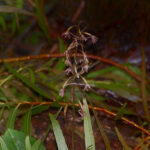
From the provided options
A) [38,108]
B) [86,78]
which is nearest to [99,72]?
[86,78]

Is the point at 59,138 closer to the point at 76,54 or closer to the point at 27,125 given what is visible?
the point at 27,125

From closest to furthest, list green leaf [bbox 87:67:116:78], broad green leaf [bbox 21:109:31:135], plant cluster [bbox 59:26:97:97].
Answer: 1. plant cluster [bbox 59:26:97:97]
2. broad green leaf [bbox 21:109:31:135]
3. green leaf [bbox 87:67:116:78]

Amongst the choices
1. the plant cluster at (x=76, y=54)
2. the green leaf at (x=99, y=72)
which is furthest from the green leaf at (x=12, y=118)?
the green leaf at (x=99, y=72)

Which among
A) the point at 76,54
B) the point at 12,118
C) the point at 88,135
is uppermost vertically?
the point at 76,54

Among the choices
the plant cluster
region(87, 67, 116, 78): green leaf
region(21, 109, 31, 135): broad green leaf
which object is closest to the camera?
the plant cluster

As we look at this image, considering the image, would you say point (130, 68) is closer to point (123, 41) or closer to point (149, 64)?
point (149, 64)

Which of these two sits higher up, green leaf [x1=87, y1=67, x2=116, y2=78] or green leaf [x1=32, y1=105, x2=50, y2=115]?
green leaf [x1=87, y1=67, x2=116, y2=78]

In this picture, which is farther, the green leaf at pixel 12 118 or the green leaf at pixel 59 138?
the green leaf at pixel 12 118

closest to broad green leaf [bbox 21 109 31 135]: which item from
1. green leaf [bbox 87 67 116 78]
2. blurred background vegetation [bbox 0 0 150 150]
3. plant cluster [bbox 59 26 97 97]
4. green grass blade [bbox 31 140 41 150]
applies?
blurred background vegetation [bbox 0 0 150 150]

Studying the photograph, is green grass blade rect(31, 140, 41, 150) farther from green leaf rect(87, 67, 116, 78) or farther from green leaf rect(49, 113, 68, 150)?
green leaf rect(87, 67, 116, 78)

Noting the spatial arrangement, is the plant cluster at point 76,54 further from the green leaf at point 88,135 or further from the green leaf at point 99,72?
the green leaf at point 99,72

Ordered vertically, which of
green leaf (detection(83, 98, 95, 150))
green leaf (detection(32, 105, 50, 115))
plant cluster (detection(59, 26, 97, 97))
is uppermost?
plant cluster (detection(59, 26, 97, 97))

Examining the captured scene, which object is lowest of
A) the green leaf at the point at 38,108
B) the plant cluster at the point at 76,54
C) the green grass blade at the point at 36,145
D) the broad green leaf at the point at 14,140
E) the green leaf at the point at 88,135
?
the green leaf at the point at 88,135
